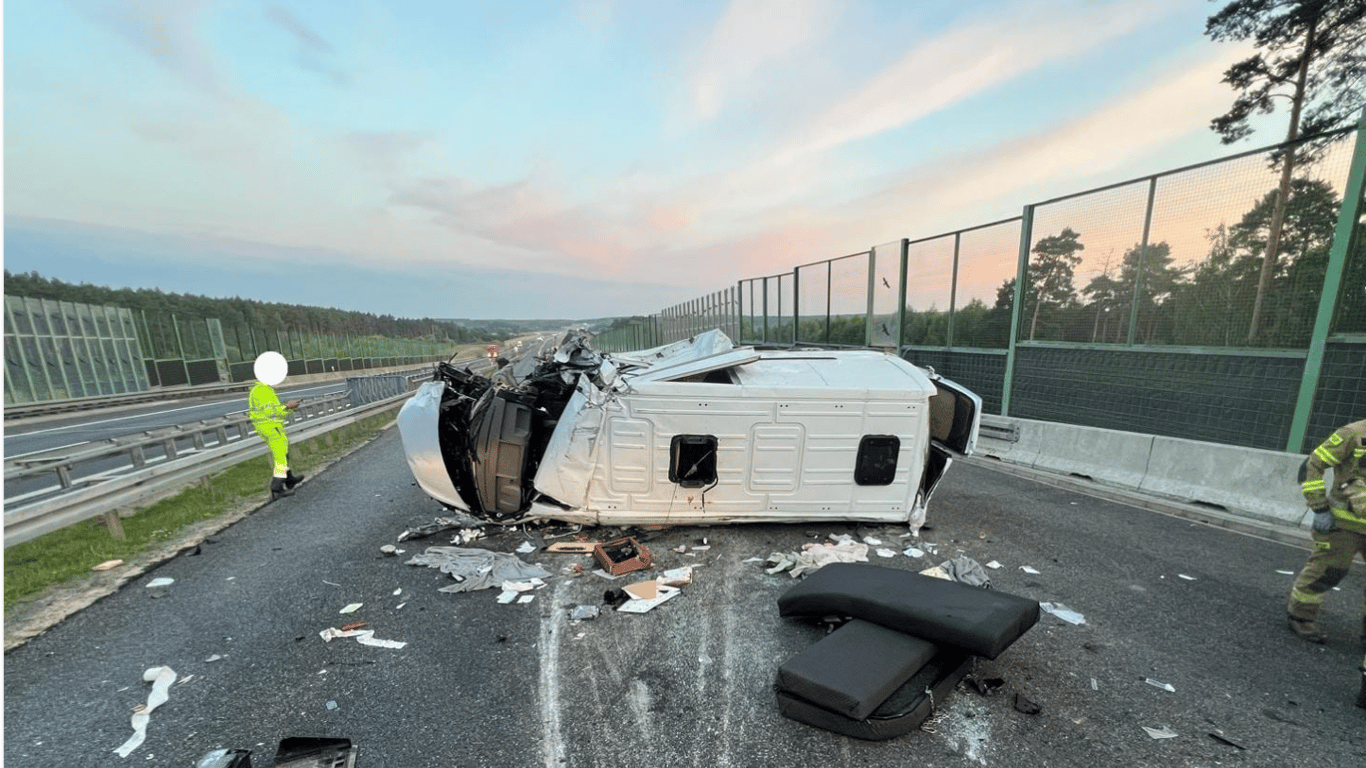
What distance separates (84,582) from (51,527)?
55 centimetres

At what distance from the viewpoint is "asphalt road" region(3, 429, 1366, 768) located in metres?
2.23

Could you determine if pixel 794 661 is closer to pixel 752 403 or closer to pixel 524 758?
pixel 524 758

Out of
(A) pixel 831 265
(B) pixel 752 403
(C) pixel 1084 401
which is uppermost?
(A) pixel 831 265

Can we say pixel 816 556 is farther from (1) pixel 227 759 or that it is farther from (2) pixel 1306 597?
(1) pixel 227 759

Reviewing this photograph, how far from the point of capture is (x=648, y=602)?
11.3ft

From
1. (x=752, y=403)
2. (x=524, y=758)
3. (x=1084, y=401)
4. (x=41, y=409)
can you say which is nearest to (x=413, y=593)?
(x=524, y=758)

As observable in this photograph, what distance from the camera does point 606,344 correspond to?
1699 inches

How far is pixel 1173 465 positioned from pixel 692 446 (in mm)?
5341

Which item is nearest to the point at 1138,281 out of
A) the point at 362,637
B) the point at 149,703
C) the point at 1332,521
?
the point at 1332,521

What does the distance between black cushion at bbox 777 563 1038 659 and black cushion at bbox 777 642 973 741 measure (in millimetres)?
151

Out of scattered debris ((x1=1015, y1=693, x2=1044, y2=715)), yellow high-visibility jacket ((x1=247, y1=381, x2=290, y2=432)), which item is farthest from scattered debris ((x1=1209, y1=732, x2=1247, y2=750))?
yellow high-visibility jacket ((x1=247, y1=381, x2=290, y2=432))

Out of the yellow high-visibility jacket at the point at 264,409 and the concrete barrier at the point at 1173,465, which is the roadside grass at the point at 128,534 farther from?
the concrete barrier at the point at 1173,465

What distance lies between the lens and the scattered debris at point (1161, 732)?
2238 millimetres

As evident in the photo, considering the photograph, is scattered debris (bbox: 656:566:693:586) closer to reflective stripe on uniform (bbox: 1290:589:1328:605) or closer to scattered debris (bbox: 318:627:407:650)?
scattered debris (bbox: 318:627:407:650)
